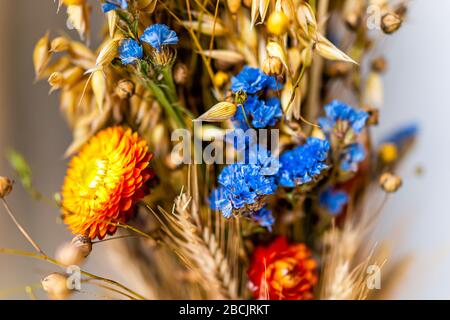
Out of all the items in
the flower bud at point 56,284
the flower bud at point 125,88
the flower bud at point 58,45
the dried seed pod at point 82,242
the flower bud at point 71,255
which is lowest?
the flower bud at point 56,284

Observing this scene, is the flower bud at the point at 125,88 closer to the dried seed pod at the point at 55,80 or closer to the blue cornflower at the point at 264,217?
the dried seed pod at the point at 55,80

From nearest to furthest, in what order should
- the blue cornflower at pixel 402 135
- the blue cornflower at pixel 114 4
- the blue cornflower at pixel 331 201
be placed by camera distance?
the blue cornflower at pixel 114 4
the blue cornflower at pixel 331 201
the blue cornflower at pixel 402 135

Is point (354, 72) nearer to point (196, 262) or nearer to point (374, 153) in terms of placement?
point (374, 153)

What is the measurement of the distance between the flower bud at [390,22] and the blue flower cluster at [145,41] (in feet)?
0.81

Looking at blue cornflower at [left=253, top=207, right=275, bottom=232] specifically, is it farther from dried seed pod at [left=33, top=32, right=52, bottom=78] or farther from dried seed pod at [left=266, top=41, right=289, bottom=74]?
dried seed pod at [left=33, top=32, right=52, bottom=78]

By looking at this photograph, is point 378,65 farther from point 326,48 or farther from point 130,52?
point 130,52

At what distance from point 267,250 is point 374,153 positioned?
0.25m

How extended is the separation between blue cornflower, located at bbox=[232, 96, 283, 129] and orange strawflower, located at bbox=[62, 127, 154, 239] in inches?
3.8

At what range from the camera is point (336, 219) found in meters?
0.66

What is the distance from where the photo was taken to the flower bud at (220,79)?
0.52m

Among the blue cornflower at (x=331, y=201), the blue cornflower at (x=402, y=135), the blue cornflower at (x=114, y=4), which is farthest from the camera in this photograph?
the blue cornflower at (x=402, y=135)

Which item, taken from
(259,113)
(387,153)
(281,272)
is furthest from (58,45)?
(387,153)

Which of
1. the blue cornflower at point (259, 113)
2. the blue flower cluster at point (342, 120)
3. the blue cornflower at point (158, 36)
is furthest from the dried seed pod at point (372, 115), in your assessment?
the blue cornflower at point (158, 36)

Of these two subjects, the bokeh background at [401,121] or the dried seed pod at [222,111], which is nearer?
the dried seed pod at [222,111]
